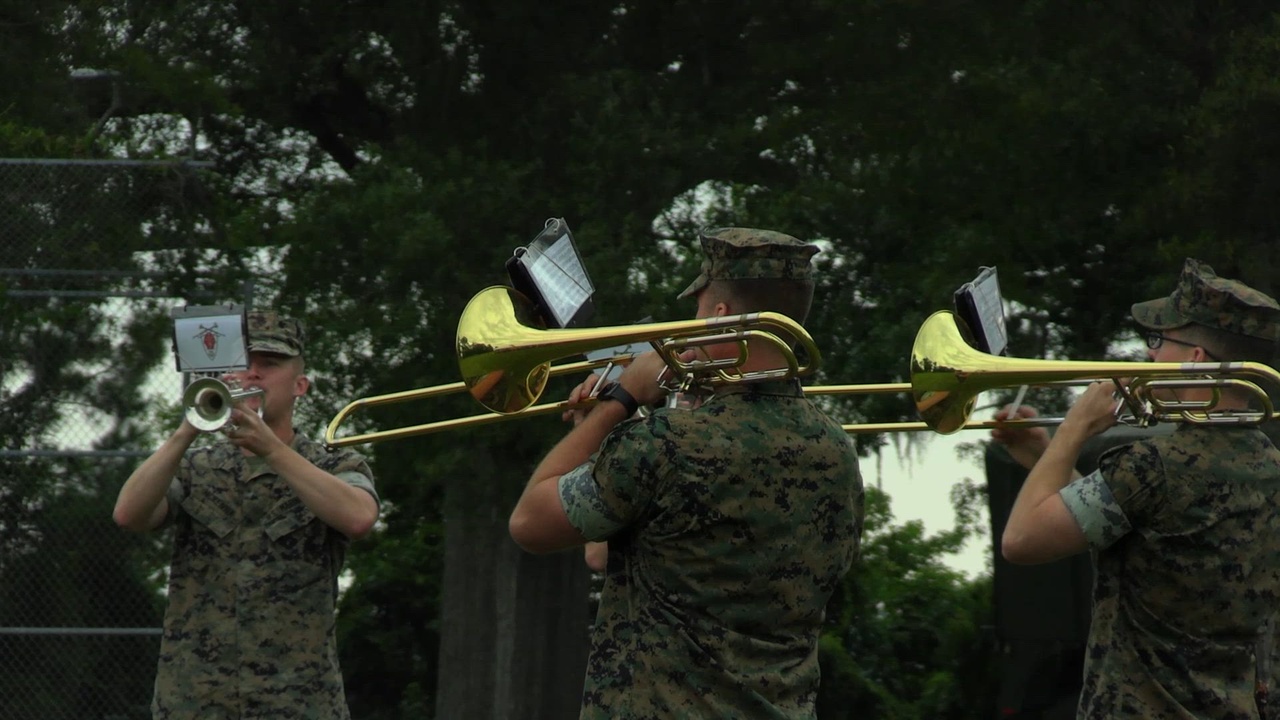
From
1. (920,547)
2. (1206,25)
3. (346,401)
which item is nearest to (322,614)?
(346,401)

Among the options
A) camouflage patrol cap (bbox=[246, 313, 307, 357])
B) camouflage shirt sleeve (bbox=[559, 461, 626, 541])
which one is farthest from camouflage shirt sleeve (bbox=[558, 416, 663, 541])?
camouflage patrol cap (bbox=[246, 313, 307, 357])

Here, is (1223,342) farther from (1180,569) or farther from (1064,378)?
(1180,569)

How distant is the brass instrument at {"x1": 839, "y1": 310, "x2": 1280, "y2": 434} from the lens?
3924mm

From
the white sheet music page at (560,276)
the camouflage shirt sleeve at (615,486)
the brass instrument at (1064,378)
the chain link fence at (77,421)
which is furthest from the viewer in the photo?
the chain link fence at (77,421)

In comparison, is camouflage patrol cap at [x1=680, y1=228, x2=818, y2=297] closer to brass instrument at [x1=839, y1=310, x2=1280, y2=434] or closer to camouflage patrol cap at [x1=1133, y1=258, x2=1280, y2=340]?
brass instrument at [x1=839, y1=310, x2=1280, y2=434]

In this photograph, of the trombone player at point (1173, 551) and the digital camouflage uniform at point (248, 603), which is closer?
the trombone player at point (1173, 551)

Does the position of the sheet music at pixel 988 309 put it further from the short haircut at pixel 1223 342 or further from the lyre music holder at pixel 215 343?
the lyre music holder at pixel 215 343

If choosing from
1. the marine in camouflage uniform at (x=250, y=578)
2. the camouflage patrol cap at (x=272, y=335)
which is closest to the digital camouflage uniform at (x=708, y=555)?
the marine in camouflage uniform at (x=250, y=578)

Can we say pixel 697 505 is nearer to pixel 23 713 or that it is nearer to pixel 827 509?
pixel 827 509

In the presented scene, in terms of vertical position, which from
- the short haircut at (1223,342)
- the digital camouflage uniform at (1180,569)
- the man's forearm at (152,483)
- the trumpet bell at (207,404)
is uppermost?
the trumpet bell at (207,404)

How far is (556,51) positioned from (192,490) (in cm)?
620

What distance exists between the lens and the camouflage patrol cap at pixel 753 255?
3.40 meters

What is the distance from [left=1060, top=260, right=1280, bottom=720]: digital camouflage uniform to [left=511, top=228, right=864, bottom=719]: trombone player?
755 millimetres

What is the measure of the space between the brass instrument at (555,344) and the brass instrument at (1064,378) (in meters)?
0.68
